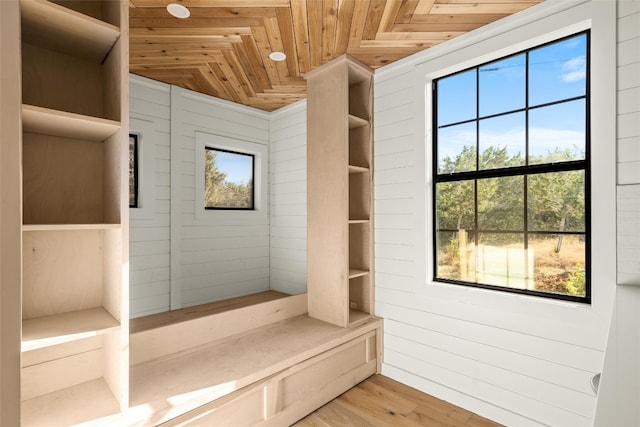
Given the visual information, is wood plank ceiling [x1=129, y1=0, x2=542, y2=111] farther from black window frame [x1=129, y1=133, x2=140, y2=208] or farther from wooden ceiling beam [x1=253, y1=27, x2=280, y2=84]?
black window frame [x1=129, y1=133, x2=140, y2=208]

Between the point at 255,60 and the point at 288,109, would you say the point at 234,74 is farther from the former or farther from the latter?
the point at 288,109

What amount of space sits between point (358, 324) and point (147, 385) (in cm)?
152

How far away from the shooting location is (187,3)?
6.06 feet

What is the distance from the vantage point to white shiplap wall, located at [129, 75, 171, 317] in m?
2.79

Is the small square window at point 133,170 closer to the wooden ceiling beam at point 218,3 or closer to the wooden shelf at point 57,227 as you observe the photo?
the wooden ceiling beam at point 218,3

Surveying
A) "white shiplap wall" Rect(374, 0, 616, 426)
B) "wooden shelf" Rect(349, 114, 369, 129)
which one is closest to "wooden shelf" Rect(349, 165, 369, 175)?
"white shiplap wall" Rect(374, 0, 616, 426)

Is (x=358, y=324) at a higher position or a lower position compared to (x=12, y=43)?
lower

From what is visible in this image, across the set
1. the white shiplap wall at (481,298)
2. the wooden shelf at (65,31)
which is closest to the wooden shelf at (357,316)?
the white shiplap wall at (481,298)

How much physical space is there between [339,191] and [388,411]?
1.59 m

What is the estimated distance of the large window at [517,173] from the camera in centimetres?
181

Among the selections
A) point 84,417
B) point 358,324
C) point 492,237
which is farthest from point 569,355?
point 84,417

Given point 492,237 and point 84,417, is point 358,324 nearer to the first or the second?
point 492,237

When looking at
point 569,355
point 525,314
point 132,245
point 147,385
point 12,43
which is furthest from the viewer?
point 132,245

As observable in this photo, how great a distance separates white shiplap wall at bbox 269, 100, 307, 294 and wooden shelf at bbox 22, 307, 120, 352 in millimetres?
2136
